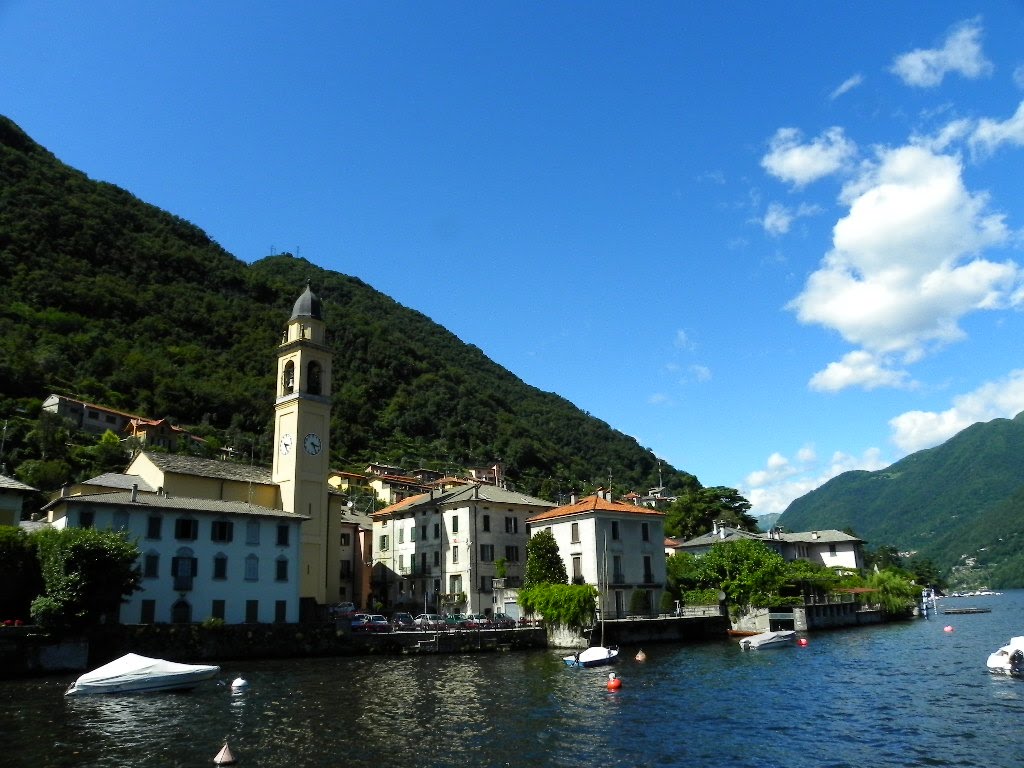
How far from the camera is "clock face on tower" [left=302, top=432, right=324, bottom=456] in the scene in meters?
57.8

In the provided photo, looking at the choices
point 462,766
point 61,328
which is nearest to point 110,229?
point 61,328

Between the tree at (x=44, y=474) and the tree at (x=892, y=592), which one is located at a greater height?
the tree at (x=44, y=474)

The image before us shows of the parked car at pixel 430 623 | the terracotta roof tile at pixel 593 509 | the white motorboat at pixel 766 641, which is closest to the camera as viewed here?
the parked car at pixel 430 623

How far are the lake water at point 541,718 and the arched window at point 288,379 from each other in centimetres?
2396

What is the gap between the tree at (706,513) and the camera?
332 ft

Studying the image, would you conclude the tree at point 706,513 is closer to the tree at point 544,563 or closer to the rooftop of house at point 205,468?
the tree at point 544,563

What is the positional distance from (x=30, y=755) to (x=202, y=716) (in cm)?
665

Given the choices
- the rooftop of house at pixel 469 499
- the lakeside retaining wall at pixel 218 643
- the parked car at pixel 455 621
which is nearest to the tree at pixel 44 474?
the rooftop of house at pixel 469 499

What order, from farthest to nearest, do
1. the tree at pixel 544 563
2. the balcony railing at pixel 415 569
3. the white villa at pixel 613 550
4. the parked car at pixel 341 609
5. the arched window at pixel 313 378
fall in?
the balcony railing at pixel 415 569
the arched window at pixel 313 378
the white villa at pixel 613 550
the parked car at pixel 341 609
the tree at pixel 544 563

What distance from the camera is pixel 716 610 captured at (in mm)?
63219

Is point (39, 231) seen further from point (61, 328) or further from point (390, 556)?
point (390, 556)

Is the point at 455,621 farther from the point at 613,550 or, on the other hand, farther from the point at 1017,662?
the point at 1017,662

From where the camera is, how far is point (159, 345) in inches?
5965

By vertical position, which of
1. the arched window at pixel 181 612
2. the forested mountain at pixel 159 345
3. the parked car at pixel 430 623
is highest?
the forested mountain at pixel 159 345
